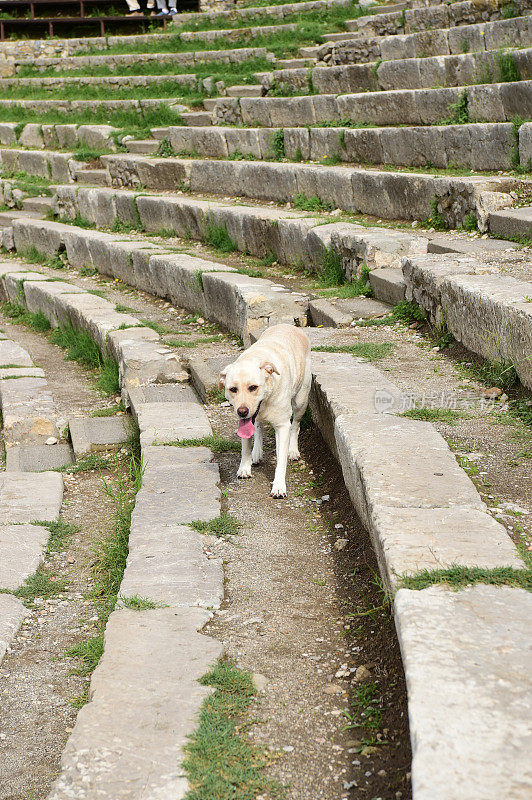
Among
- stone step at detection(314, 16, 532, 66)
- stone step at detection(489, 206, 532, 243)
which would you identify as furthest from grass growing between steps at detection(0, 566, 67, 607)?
stone step at detection(314, 16, 532, 66)

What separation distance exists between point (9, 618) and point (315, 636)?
1.54 m

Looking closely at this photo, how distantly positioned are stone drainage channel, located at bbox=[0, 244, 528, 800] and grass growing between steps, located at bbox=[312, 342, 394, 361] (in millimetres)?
1331

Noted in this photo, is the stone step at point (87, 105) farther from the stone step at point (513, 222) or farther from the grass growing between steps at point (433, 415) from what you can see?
the grass growing between steps at point (433, 415)

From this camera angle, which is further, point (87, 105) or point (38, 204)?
point (87, 105)

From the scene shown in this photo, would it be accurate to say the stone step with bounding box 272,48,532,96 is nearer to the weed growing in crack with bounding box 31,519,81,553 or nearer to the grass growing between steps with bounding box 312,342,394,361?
the grass growing between steps with bounding box 312,342,394,361

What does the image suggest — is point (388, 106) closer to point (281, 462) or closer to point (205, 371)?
point (205, 371)

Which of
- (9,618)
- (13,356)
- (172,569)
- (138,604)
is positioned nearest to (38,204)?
(13,356)

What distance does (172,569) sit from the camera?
13.3 feet

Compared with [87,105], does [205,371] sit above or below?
below

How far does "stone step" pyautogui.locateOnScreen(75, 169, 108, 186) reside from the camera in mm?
16250

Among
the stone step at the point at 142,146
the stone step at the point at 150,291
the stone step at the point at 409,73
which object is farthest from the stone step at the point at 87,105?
the stone step at the point at 150,291

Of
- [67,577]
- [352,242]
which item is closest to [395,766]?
[67,577]

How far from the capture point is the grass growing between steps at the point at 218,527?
454cm

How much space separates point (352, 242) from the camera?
858 centimetres
